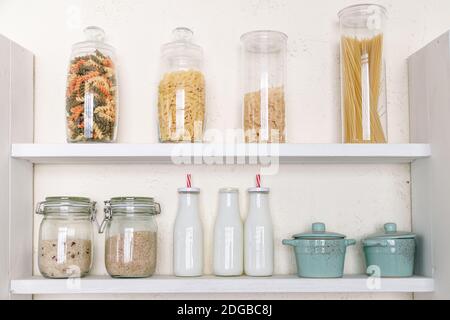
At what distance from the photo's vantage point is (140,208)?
4.59ft

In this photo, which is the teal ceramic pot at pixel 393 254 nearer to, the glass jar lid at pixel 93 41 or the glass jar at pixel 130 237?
the glass jar at pixel 130 237

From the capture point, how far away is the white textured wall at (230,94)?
59.2 inches

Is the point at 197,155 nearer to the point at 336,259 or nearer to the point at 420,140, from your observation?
the point at 336,259

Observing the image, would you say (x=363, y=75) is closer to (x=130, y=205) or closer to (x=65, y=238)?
(x=130, y=205)

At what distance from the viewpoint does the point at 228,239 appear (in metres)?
1.40

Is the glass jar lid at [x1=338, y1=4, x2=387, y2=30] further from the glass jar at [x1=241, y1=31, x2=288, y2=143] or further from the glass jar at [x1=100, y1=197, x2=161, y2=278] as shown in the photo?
the glass jar at [x1=100, y1=197, x2=161, y2=278]

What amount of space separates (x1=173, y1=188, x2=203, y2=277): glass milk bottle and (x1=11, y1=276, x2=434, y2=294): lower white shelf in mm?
43

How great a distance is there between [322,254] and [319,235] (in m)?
0.04

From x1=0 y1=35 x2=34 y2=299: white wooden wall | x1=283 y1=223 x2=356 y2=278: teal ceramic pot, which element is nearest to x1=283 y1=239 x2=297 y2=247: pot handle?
x1=283 y1=223 x2=356 y2=278: teal ceramic pot

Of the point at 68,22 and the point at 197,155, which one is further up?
the point at 68,22

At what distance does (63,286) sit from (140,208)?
0.77 feet

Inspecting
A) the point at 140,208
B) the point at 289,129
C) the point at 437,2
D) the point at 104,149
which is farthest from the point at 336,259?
the point at 437,2

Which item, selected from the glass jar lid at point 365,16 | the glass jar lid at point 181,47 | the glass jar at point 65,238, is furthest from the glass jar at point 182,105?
the glass jar lid at point 365,16

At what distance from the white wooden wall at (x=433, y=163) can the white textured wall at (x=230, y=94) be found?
0.06 metres
